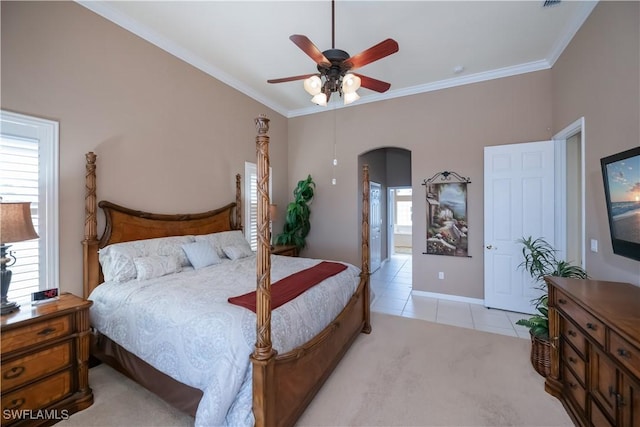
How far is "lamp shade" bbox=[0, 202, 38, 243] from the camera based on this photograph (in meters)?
→ 1.77

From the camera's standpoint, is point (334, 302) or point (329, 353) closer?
point (329, 353)

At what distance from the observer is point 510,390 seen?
7.37ft

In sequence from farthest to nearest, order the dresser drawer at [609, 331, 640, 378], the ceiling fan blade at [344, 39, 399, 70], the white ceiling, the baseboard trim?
1. the baseboard trim
2. the white ceiling
3. the ceiling fan blade at [344, 39, 399, 70]
4. the dresser drawer at [609, 331, 640, 378]

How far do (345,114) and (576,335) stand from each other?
4.54m

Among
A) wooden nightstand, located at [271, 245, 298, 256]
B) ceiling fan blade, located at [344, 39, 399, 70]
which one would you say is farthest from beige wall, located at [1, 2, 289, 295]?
ceiling fan blade, located at [344, 39, 399, 70]

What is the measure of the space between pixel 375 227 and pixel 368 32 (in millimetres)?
4332

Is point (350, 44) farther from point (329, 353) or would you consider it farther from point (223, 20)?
point (329, 353)

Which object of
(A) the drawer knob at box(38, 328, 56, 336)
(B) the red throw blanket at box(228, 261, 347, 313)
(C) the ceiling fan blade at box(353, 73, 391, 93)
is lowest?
(A) the drawer knob at box(38, 328, 56, 336)

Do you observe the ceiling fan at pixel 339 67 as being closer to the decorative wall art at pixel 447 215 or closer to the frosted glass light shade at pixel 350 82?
the frosted glass light shade at pixel 350 82

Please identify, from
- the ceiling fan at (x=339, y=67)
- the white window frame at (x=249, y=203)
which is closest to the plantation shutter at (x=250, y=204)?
the white window frame at (x=249, y=203)

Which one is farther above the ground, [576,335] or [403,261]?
[576,335]

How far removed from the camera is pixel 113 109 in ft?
9.32

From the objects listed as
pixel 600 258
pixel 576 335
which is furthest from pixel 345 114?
pixel 576 335

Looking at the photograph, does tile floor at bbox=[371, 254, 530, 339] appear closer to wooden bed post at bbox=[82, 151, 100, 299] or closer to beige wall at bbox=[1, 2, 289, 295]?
beige wall at bbox=[1, 2, 289, 295]
